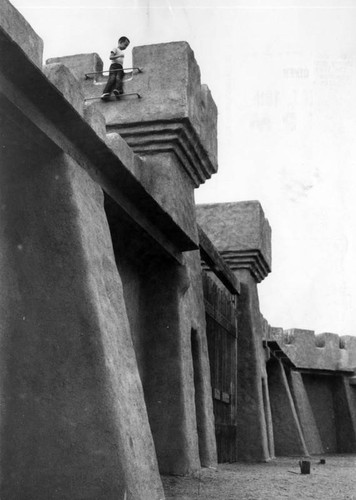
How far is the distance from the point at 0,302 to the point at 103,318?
58 centimetres

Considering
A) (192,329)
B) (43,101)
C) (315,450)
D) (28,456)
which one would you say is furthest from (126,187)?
(315,450)

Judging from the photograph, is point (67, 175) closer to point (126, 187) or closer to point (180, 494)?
point (126, 187)

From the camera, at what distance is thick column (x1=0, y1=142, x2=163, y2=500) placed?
4395 mm

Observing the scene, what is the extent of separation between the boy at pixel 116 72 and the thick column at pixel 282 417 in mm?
8966

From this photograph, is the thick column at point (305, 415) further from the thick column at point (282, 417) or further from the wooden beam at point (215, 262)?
the wooden beam at point (215, 262)

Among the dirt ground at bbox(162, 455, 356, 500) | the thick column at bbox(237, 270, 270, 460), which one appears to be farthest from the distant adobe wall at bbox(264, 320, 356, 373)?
the dirt ground at bbox(162, 455, 356, 500)

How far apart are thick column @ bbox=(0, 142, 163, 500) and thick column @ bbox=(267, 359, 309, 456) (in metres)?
10.8

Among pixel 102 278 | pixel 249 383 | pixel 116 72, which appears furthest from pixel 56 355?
pixel 249 383

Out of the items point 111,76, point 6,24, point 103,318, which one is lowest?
point 103,318

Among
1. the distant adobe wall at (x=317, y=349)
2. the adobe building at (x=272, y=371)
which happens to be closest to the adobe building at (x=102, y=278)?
the adobe building at (x=272, y=371)

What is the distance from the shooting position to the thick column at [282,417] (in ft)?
49.5

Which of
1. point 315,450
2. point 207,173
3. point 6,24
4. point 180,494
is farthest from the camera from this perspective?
point 315,450

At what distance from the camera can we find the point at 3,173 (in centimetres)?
459

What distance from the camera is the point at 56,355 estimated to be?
177 inches
